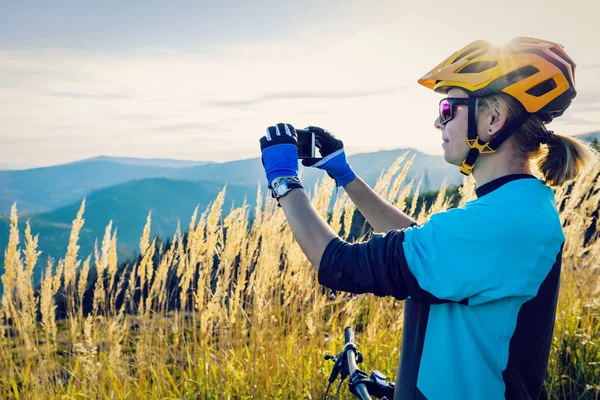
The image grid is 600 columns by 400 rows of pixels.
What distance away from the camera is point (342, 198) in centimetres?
430

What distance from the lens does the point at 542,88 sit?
5.68 ft

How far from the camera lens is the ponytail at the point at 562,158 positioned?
181cm

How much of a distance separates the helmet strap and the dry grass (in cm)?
209

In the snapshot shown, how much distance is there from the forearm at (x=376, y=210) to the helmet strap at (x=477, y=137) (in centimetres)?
64

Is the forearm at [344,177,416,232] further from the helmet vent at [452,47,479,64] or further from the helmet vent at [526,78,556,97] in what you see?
the helmet vent at [526,78,556,97]

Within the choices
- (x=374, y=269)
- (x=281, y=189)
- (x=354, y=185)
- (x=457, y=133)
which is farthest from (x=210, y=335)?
(x=457, y=133)

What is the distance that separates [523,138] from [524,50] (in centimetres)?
35

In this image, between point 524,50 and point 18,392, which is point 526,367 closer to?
point 524,50

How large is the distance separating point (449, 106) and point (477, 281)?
2.23 feet

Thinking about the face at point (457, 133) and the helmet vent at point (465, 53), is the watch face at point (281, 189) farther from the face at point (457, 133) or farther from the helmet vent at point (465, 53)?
the helmet vent at point (465, 53)

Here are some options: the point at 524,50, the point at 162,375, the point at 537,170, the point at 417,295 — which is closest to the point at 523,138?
the point at 537,170

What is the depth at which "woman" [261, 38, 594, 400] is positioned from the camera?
1446mm

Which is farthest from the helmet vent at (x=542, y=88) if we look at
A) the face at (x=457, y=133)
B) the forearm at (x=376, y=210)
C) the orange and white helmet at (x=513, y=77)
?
the forearm at (x=376, y=210)

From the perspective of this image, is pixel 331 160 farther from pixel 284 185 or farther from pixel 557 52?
pixel 557 52
